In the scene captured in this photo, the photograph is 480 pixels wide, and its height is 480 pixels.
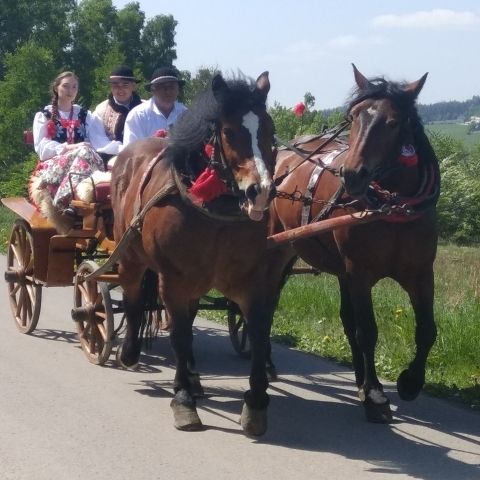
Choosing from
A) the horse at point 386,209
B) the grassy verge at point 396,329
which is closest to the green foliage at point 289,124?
the grassy verge at point 396,329

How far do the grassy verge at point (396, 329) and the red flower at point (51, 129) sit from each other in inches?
103

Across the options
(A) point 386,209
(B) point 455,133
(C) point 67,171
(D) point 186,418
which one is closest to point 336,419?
(D) point 186,418

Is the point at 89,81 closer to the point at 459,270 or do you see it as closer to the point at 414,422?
the point at 459,270

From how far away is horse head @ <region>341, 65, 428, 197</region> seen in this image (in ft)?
19.0

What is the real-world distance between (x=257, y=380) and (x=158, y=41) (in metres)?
40.2

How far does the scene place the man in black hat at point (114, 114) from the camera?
28.3 ft

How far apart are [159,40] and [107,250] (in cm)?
3784

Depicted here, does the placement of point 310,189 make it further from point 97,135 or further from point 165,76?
point 97,135

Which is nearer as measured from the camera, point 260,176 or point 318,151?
point 260,176

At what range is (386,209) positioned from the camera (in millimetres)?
5746

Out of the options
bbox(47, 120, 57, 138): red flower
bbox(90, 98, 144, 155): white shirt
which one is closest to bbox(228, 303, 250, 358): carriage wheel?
bbox(90, 98, 144, 155): white shirt

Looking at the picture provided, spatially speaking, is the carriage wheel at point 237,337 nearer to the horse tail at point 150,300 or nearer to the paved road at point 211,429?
the paved road at point 211,429

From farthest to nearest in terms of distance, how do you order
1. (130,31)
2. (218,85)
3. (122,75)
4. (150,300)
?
(130,31)
(122,75)
(150,300)
(218,85)

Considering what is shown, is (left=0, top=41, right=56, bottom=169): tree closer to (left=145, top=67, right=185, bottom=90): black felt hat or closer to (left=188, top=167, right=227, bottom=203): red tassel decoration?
(left=145, top=67, right=185, bottom=90): black felt hat
